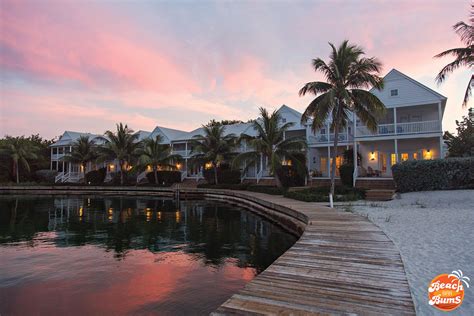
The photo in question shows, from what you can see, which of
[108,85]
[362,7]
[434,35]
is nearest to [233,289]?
[362,7]

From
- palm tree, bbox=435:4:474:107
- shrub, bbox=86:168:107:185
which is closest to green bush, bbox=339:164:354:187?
palm tree, bbox=435:4:474:107

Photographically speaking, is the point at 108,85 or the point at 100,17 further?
the point at 108,85

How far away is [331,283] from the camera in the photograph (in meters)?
3.79

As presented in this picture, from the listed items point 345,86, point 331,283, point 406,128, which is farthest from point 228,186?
point 331,283

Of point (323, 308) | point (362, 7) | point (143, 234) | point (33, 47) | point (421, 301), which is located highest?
point (362, 7)

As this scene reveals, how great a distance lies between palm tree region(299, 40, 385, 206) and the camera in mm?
16328

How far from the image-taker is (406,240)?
6906mm

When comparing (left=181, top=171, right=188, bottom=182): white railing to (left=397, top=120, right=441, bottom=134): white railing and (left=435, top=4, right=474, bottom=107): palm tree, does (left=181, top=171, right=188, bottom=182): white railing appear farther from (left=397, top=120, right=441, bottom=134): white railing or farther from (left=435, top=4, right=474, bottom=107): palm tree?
(left=435, top=4, right=474, bottom=107): palm tree

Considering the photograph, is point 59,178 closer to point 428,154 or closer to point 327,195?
point 327,195

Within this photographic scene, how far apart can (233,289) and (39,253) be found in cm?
690

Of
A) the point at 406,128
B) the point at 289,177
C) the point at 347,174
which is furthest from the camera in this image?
the point at 289,177

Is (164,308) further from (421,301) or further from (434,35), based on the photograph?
(434,35)

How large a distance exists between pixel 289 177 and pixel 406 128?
966 cm

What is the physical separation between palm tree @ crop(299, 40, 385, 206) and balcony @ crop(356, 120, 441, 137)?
13.9ft
